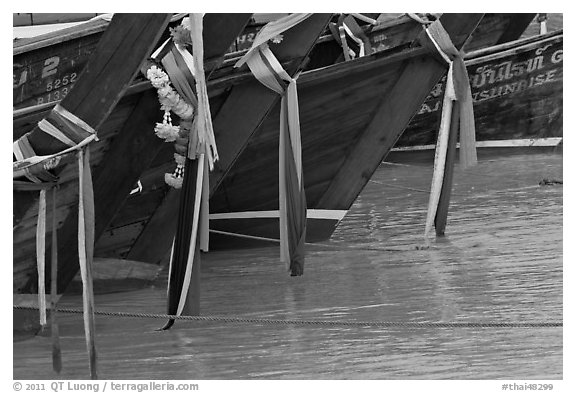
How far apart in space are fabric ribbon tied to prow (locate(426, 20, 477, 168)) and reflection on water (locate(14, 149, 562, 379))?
731mm

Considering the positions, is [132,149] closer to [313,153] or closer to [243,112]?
[243,112]

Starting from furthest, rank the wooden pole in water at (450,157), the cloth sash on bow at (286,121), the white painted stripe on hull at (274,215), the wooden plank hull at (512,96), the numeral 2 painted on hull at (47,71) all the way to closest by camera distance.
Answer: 1. the wooden plank hull at (512,96)
2. the numeral 2 painted on hull at (47,71)
3. the white painted stripe on hull at (274,215)
4. the wooden pole in water at (450,157)
5. the cloth sash on bow at (286,121)

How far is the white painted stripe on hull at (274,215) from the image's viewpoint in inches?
287

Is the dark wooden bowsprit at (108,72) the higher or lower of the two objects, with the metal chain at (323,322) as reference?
higher

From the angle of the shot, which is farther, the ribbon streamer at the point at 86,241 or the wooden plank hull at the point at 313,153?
the wooden plank hull at the point at 313,153

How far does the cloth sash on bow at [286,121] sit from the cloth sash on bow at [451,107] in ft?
3.77

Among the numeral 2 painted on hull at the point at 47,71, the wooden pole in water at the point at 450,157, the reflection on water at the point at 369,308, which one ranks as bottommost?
the reflection on water at the point at 369,308

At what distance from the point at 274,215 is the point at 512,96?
14.6ft

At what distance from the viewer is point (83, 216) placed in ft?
15.9

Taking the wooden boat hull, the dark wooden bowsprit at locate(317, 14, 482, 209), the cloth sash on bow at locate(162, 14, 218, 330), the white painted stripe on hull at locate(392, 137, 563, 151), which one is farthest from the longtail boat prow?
the white painted stripe on hull at locate(392, 137, 563, 151)

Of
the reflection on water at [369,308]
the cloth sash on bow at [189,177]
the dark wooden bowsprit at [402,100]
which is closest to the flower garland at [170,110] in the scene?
the cloth sash on bow at [189,177]

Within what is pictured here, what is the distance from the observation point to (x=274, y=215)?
24.2 feet

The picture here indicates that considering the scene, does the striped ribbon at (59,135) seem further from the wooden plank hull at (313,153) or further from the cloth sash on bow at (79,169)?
the wooden plank hull at (313,153)

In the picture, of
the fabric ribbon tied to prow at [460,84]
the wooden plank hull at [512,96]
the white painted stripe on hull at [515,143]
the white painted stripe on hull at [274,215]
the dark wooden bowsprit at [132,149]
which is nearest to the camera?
the dark wooden bowsprit at [132,149]
